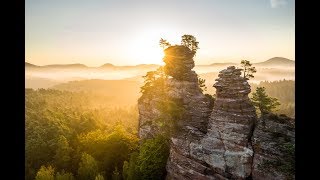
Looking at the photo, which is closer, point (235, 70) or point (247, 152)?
point (247, 152)

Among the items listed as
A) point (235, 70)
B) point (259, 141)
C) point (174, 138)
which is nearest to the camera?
point (259, 141)

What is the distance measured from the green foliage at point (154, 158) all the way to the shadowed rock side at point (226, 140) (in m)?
3.86

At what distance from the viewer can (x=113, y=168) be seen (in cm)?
4150

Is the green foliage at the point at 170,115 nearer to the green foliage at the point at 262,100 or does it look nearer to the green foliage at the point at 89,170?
the green foliage at the point at 262,100

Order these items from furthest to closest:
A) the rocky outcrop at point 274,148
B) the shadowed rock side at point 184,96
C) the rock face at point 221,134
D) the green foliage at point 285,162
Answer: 1. the shadowed rock side at point 184,96
2. the rock face at point 221,134
3. the rocky outcrop at point 274,148
4. the green foliage at point 285,162

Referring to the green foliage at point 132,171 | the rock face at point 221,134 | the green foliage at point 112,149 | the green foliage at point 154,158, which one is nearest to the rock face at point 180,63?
the rock face at point 221,134

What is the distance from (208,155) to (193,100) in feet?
23.7

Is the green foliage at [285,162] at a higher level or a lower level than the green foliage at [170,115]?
lower

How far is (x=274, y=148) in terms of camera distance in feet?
86.2

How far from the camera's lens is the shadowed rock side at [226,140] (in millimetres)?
28312

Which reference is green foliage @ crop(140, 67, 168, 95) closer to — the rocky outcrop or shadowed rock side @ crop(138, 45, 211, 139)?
shadowed rock side @ crop(138, 45, 211, 139)

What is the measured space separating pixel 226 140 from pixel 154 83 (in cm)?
1516
